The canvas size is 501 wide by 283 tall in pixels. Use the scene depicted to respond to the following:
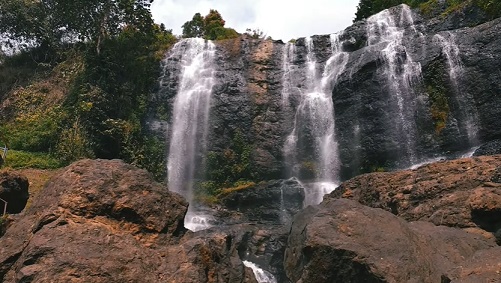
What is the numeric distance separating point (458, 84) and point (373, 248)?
17.3 m

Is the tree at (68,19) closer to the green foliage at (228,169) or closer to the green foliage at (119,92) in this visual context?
the green foliage at (119,92)

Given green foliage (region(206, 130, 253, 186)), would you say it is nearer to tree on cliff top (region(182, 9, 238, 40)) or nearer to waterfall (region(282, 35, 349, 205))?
waterfall (region(282, 35, 349, 205))

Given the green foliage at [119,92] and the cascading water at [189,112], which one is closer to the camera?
the green foliage at [119,92]

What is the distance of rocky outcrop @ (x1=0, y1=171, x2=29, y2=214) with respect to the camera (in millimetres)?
12508

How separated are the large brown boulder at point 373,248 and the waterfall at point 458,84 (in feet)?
44.0

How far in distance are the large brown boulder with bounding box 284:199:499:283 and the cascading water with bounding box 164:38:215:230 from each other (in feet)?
51.2

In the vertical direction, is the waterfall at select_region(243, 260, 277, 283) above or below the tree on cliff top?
below

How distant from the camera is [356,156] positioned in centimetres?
2288

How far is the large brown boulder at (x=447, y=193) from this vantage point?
380 inches

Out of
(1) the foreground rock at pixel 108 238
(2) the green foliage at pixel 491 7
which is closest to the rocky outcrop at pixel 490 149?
(2) the green foliage at pixel 491 7

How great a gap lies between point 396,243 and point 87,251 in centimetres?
477

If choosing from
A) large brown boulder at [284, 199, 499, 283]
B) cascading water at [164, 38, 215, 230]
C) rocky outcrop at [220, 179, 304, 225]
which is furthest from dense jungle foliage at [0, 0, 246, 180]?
large brown boulder at [284, 199, 499, 283]

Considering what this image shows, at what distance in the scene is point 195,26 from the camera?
51.3 m

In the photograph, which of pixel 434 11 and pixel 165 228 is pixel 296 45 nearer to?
pixel 434 11
